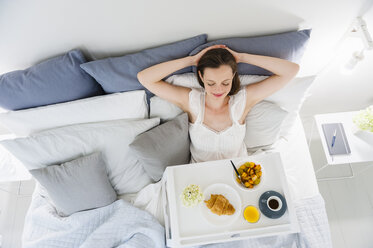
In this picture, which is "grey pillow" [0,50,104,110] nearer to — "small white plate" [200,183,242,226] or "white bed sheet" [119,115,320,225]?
"white bed sheet" [119,115,320,225]

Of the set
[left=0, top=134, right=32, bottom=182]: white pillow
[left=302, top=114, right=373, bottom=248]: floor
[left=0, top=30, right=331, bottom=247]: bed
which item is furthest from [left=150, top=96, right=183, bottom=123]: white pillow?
[left=302, top=114, right=373, bottom=248]: floor

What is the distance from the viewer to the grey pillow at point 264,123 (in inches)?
55.2

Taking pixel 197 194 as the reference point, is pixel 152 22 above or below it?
above

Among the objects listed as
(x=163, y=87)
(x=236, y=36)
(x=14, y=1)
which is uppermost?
(x=14, y=1)

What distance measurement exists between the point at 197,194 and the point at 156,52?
2.71 feet

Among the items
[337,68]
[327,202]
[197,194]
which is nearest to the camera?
[197,194]

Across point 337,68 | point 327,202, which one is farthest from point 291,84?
point 327,202

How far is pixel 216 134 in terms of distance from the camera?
4.54ft

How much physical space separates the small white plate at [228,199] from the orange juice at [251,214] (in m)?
0.03

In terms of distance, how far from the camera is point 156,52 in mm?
1357

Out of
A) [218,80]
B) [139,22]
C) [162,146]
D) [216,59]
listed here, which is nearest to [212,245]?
[162,146]

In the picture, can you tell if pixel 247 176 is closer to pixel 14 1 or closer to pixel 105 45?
pixel 105 45

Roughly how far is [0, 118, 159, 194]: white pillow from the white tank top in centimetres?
25

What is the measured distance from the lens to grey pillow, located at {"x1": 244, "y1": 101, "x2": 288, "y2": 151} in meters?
1.40
